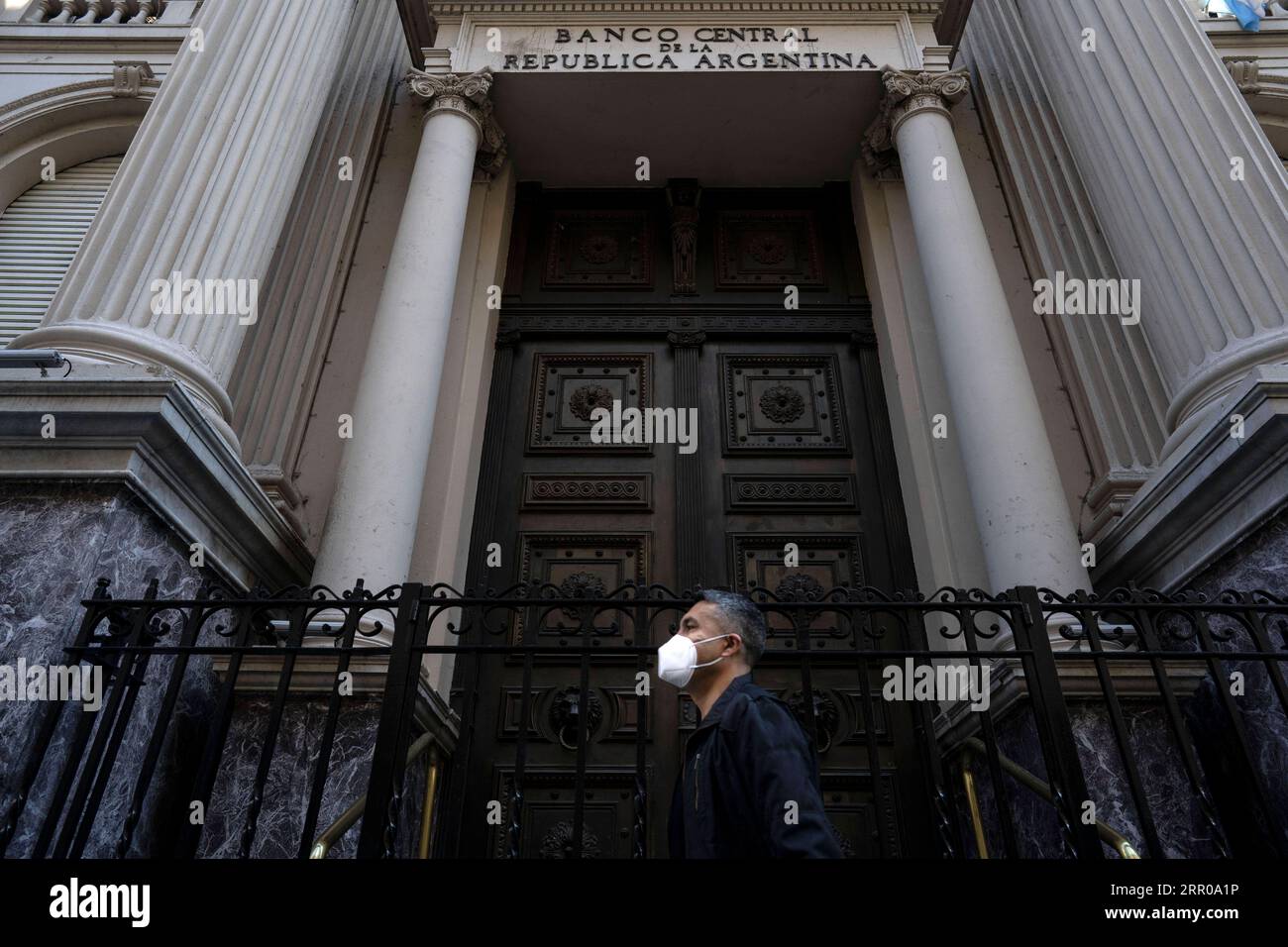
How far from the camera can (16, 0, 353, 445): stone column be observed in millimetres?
4680

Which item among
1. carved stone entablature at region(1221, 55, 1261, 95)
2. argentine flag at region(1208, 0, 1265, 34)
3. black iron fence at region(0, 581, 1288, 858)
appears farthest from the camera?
argentine flag at region(1208, 0, 1265, 34)

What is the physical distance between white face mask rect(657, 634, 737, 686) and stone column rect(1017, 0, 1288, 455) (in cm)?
325

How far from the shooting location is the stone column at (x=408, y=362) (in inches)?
199

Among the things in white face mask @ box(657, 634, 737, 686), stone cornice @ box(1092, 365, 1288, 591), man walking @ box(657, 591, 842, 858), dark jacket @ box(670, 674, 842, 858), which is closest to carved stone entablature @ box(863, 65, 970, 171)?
stone cornice @ box(1092, 365, 1288, 591)

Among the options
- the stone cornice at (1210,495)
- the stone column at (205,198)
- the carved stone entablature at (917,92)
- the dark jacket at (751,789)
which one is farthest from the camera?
the carved stone entablature at (917,92)

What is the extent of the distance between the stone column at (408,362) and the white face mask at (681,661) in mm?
2484

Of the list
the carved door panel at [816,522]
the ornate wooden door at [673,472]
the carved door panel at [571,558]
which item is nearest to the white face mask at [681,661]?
the carved door panel at [571,558]

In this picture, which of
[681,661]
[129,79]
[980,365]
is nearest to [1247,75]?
[980,365]

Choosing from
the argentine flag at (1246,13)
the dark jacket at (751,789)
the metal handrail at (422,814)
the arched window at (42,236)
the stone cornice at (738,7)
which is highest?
the argentine flag at (1246,13)

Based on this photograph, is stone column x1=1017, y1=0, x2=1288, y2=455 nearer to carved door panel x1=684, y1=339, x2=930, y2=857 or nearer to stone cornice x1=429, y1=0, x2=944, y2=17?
stone cornice x1=429, y1=0, x2=944, y2=17

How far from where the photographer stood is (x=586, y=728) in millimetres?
3047

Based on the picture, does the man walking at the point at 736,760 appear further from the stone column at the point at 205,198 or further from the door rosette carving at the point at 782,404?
the door rosette carving at the point at 782,404
